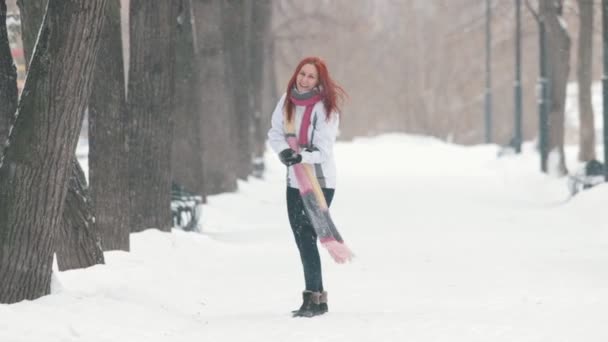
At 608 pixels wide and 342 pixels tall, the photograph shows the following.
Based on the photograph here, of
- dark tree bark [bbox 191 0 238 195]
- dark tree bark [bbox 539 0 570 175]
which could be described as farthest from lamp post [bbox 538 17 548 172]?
dark tree bark [bbox 191 0 238 195]

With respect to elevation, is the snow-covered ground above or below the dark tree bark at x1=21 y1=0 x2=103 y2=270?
below

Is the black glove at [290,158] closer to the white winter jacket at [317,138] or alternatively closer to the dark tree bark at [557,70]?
the white winter jacket at [317,138]

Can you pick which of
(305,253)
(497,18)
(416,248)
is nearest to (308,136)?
(305,253)

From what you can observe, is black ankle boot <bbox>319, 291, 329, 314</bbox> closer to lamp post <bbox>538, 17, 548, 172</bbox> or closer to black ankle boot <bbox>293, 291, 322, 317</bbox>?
black ankle boot <bbox>293, 291, 322, 317</bbox>

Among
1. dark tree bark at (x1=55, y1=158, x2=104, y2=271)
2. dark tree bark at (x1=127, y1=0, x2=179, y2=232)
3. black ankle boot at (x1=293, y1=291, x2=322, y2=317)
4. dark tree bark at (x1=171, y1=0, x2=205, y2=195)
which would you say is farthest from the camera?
dark tree bark at (x1=171, y1=0, x2=205, y2=195)

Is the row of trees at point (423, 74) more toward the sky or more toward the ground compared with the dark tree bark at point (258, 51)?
more toward the ground

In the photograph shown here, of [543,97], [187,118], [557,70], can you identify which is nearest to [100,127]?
Answer: [187,118]

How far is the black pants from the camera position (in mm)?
10516

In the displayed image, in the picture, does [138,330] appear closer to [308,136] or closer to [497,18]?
[308,136]

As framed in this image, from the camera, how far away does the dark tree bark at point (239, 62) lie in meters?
28.3

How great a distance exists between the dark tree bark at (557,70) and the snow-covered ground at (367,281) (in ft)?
15.5

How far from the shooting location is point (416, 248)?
56.7 ft

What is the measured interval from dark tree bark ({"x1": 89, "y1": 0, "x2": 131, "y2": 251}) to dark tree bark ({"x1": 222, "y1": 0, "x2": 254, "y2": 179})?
13.3m

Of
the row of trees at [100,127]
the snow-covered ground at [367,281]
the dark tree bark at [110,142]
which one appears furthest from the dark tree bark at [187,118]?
the dark tree bark at [110,142]
